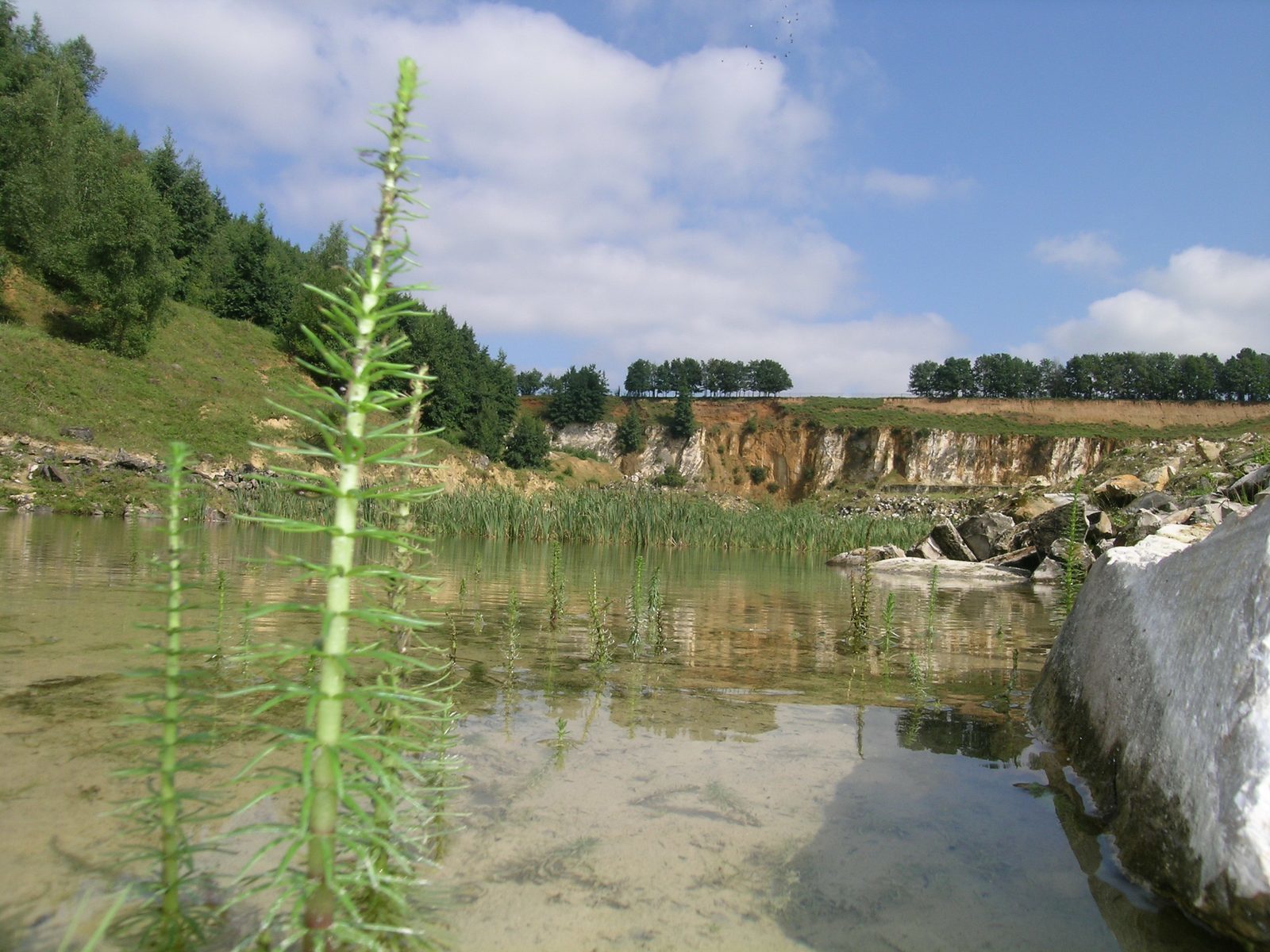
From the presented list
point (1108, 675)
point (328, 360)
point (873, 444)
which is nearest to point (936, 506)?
point (873, 444)

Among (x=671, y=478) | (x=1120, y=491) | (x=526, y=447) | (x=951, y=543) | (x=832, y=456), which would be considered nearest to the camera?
(x=1120, y=491)

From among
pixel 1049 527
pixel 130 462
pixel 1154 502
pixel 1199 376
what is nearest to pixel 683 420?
pixel 1199 376

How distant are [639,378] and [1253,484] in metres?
89.1

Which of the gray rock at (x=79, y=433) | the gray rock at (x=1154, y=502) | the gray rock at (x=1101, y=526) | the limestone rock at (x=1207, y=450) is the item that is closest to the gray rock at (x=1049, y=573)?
the gray rock at (x=1101, y=526)

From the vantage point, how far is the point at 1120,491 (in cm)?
1462

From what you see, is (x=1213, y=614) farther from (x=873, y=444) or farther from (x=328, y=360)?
(x=873, y=444)

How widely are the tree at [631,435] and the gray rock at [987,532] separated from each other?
63963 mm

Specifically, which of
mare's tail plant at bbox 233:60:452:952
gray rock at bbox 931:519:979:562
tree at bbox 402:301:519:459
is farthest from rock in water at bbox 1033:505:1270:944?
tree at bbox 402:301:519:459

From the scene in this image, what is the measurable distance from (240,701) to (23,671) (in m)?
1.29

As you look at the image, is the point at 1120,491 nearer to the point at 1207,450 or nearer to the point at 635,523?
the point at 1207,450

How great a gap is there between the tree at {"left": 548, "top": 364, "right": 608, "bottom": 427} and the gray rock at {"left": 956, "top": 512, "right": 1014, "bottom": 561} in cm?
6581

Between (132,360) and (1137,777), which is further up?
(132,360)

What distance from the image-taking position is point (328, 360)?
4.66ft

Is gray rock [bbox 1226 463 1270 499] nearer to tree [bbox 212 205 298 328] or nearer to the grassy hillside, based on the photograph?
the grassy hillside
